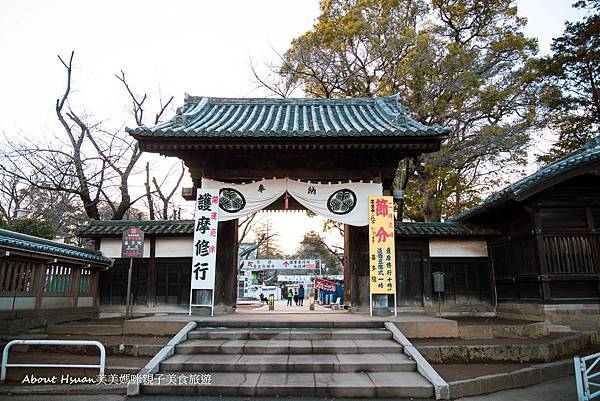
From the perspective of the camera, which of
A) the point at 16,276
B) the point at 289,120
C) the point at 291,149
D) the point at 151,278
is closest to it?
the point at 16,276

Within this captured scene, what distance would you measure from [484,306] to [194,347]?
32.3 feet

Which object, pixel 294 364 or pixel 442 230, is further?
pixel 442 230

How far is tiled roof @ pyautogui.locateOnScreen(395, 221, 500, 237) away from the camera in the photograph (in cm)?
1263

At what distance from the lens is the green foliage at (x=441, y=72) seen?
1812 centimetres

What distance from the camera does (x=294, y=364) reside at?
6.12m

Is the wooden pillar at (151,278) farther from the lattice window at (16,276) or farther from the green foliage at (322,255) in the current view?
the green foliage at (322,255)

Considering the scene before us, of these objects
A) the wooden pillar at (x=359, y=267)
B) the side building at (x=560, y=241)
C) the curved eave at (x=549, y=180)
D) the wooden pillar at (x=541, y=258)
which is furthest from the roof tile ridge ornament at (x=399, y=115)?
the wooden pillar at (x=541, y=258)

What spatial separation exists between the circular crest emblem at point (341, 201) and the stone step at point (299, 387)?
16.3 ft

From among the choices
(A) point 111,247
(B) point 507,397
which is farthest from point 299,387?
(A) point 111,247

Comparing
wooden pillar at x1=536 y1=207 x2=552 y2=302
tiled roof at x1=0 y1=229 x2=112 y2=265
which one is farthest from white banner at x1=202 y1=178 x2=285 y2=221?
wooden pillar at x1=536 y1=207 x2=552 y2=302

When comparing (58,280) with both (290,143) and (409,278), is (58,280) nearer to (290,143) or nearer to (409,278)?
(290,143)

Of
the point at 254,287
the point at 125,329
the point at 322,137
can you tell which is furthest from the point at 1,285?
the point at 254,287

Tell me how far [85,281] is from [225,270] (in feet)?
16.4

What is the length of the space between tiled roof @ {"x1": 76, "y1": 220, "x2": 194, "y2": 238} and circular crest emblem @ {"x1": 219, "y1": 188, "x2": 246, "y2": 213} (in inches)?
121
